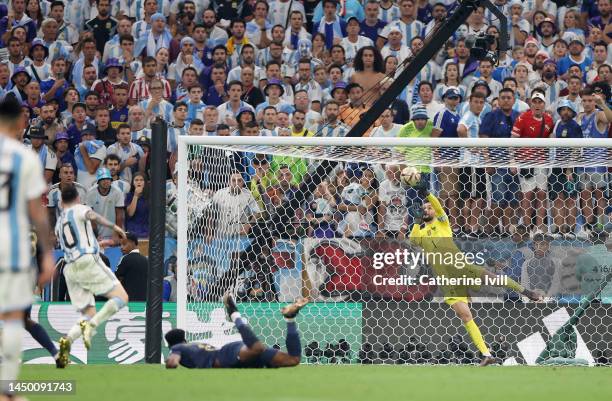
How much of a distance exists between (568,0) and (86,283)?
11.1 m

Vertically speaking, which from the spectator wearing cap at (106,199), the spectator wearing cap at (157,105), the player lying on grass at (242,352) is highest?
the spectator wearing cap at (157,105)

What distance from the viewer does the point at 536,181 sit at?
47.2 feet

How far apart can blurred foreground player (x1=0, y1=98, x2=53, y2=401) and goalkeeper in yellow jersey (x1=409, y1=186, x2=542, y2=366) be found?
692 centimetres

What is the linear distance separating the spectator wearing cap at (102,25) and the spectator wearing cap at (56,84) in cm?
85

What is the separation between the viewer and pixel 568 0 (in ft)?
68.3

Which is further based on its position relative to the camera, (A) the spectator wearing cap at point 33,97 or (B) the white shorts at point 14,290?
(A) the spectator wearing cap at point 33,97

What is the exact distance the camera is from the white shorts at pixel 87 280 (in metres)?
13.2

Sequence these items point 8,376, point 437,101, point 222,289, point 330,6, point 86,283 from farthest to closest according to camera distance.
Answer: point 330,6
point 437,101
point 222,289
point 86,283
point 8,376

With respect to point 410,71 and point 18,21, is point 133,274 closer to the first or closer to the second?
point 410,71

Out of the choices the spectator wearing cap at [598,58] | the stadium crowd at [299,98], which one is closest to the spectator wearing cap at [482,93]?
the stadium crowd at [299,98]

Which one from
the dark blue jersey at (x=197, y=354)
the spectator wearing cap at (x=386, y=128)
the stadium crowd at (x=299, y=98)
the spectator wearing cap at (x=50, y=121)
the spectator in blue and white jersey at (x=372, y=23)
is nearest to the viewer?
Result: the dark blue jersey at (x=197, y=354)

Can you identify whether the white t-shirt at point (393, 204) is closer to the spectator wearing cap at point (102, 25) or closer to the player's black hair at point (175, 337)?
the player's black hair at point (175, 337)

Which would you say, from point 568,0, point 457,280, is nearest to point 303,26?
point 568,0

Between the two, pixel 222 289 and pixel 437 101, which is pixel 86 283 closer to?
pixel 222 289
